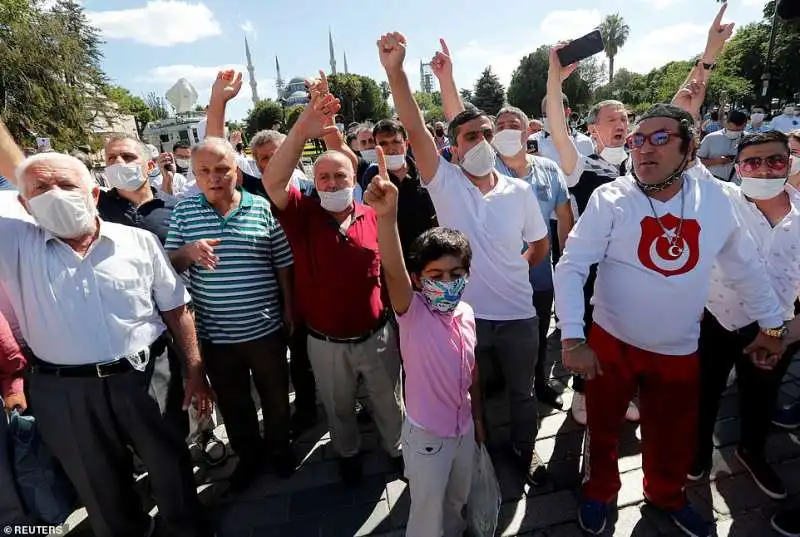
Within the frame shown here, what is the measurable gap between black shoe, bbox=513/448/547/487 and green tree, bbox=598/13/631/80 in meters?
82.4

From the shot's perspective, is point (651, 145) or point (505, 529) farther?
point (505, 529)

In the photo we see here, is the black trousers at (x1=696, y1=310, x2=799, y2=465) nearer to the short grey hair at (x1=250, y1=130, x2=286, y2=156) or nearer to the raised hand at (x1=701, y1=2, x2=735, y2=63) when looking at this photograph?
the raised hand at (x1=701, y1=2, x2=735, y2=63)

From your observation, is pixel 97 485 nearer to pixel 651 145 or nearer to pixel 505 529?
pixel 505 529

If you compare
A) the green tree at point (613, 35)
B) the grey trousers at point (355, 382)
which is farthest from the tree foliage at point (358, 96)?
the grey trousers at point (355, 382)

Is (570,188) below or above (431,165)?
below

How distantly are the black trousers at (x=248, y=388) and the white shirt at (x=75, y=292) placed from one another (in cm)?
60

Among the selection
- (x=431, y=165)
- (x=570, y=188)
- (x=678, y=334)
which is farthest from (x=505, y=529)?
(x=570, y=188)

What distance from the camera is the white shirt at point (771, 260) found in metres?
2.37

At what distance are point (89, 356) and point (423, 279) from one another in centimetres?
161

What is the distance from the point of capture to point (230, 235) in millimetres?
2600

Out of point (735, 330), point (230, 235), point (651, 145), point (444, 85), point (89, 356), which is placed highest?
point (444, 85)

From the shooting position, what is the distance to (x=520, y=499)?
8.68 feet

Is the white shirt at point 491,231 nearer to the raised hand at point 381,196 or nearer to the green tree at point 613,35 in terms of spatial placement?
the raised hand at point 381,196

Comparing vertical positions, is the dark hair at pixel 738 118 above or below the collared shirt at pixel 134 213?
above
